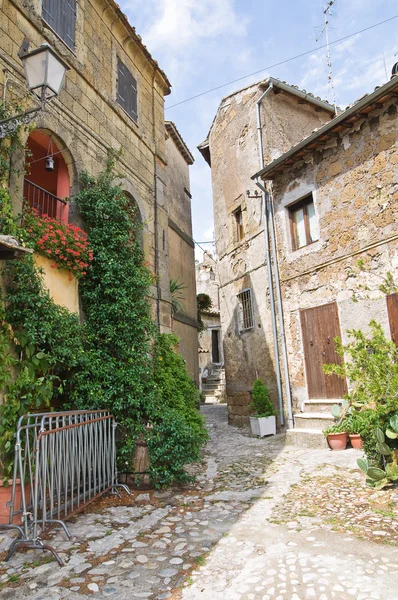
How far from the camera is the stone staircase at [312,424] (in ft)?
24.6

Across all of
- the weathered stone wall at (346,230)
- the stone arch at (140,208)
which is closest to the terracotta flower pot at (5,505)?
the stone arch at (140,208)

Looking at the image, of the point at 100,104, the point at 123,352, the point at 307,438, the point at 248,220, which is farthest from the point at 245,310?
the point at 100,104

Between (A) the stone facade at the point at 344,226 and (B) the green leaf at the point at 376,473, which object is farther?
(A) the stone facade at the point at 344,226

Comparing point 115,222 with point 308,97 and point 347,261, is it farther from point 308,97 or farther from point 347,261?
point 308,97

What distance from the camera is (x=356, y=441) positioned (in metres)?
6.98

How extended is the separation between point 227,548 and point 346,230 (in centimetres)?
673

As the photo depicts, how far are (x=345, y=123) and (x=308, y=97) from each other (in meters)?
4.05

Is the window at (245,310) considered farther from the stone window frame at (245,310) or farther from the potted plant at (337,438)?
the potted plant at (337,438)

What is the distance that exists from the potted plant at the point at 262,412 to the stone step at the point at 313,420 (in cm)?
76

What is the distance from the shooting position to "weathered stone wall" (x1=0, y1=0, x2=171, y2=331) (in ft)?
16.8

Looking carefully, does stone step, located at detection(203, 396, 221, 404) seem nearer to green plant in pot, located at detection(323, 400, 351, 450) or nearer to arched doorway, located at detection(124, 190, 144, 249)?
green plant in pot, located at detection(323, 400, 351, 450)

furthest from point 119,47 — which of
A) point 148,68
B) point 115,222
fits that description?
point 115,222

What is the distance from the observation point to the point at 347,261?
26.9 feet

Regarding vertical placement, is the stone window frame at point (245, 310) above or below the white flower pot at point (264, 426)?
above
